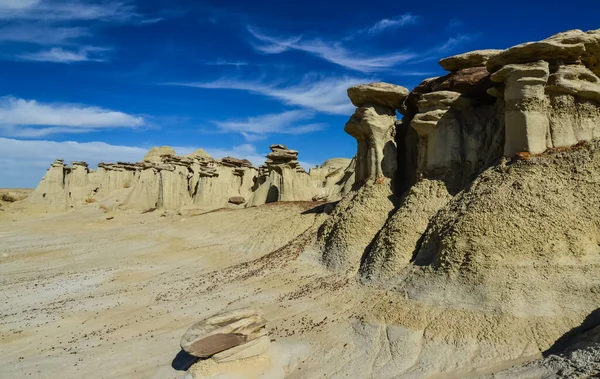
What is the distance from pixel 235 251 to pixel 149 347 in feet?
31.4

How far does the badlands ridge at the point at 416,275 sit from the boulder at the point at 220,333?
0.09ft

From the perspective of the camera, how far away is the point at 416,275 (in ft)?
31.2

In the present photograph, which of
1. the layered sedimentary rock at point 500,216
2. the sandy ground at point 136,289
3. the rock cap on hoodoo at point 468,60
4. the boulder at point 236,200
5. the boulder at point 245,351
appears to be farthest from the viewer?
the boulder at point 236,200

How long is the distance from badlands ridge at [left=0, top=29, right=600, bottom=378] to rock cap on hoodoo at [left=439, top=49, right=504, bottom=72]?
4 centimetres

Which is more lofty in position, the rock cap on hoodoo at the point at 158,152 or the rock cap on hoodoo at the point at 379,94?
the rock cap on hoodoo at the point at 158,152

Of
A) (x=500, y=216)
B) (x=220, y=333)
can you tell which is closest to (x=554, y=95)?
(x=500, y=216)

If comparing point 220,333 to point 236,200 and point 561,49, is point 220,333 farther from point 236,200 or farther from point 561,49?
Result: point 236,200

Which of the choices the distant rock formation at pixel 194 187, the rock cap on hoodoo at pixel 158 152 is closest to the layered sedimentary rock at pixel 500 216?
the distant rock formation at pixel 194 187

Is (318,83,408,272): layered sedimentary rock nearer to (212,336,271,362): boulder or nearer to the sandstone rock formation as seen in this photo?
(212,336,271,362): boulder

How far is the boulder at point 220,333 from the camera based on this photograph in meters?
7.61

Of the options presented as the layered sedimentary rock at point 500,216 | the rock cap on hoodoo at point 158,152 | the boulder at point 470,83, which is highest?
the rock cap on hoodoo at point 158,152

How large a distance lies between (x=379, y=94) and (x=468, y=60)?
3070mm

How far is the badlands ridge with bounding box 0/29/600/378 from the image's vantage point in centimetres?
753

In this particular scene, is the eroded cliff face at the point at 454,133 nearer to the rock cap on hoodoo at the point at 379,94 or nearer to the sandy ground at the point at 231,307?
the rock cap on hoodoo at the point at 379,94
